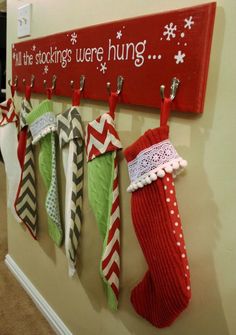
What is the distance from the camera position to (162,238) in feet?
1.81

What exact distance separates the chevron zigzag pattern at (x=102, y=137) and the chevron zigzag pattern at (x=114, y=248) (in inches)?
1.5

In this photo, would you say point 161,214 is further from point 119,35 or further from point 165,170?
point 119,35

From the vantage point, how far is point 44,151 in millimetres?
920

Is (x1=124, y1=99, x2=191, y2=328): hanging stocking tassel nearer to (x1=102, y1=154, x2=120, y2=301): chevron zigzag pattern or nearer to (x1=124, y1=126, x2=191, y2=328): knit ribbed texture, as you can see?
(x1=124, y1=126, x2=191, y2=328): knit ribbed texture

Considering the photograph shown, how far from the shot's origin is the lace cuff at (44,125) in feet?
2.85

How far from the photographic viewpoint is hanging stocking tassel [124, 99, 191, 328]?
542 millimetres

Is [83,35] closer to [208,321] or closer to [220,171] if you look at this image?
[220,171]

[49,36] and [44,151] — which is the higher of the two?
[49,36]

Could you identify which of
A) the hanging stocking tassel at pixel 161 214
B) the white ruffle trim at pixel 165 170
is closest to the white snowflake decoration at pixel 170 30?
the hanging stocking tassel at pixel 161 214

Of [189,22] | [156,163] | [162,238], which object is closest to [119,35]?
[189,22]

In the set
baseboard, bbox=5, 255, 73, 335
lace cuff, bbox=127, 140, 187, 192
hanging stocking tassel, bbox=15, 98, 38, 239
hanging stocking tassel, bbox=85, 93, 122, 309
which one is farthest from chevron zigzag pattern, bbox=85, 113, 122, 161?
baseboard, bbox=5, 255, 73, 335

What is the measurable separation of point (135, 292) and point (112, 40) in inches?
24.3

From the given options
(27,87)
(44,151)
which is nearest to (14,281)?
(44,151)

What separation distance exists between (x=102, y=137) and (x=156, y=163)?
0.61 ft
